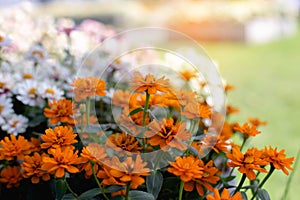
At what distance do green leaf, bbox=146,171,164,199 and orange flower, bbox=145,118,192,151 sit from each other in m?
0.05

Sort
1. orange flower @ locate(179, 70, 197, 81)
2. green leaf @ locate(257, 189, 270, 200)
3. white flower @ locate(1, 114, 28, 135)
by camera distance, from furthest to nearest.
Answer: orange flower @ locate(179, 70, 197, 81)
white flower @ locate(1, 114, 28, 135)
green leaf @ locate(257, 189, 270, 200)

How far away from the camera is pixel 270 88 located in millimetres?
3869

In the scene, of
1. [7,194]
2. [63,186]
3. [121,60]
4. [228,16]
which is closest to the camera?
[63,186]

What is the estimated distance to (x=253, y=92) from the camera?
12.3 feet

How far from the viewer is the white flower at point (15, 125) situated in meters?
1.07

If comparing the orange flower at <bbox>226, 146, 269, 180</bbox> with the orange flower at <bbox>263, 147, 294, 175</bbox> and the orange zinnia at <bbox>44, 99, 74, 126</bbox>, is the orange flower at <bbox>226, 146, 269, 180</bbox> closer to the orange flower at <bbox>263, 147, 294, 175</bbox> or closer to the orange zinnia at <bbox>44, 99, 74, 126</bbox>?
the orange flower at <bbox>263, 147, 294, 175</bbox>

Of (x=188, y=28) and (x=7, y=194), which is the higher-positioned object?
(x=188, y=28)

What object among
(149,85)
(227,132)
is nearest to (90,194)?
(149,85)

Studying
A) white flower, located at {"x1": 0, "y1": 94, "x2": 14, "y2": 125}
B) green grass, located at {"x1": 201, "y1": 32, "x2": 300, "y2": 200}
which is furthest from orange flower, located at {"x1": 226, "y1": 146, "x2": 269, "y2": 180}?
green grass, located at {"x1": 201, "y1": 32, "x2": 300, "y2": 200}

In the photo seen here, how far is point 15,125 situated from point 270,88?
3080mm

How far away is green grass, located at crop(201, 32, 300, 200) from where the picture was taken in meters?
2.56

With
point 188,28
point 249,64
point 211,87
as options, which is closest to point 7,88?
point 211,87

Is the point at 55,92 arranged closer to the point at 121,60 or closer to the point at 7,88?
the point at 7,88

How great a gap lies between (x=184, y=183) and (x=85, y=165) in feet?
0.59
